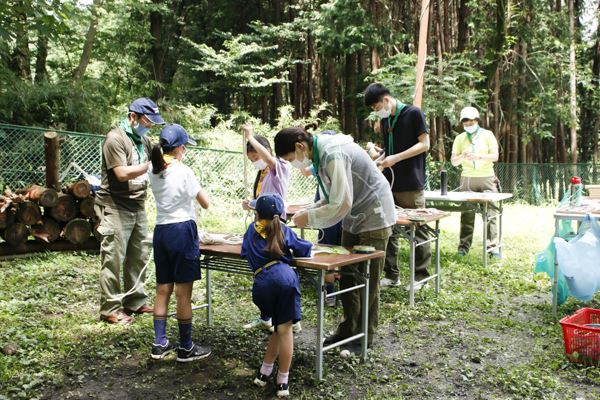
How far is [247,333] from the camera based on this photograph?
501 centimetres

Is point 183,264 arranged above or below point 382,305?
above

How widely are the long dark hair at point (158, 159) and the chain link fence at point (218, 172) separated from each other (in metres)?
4.76

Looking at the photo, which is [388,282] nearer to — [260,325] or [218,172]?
[260,325]

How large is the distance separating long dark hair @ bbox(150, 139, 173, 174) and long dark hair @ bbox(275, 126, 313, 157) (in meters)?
0.88

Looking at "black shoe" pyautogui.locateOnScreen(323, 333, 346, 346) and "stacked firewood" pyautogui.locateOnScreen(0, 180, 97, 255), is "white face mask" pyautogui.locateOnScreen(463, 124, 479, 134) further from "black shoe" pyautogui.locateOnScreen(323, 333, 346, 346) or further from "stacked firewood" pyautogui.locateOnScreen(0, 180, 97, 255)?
"stacked firewood" pyautogui.locateOnScreen(0, 180, 97, 255)

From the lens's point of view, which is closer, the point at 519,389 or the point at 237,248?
the point at 519,389

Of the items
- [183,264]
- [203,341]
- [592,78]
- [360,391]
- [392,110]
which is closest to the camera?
[360,391]

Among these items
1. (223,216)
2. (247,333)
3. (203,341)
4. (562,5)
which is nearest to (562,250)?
(247,333)

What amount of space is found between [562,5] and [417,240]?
2119 centimetres

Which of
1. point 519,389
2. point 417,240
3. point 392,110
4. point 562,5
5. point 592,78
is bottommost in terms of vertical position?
point 519,389

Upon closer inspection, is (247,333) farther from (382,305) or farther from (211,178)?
(211,178)

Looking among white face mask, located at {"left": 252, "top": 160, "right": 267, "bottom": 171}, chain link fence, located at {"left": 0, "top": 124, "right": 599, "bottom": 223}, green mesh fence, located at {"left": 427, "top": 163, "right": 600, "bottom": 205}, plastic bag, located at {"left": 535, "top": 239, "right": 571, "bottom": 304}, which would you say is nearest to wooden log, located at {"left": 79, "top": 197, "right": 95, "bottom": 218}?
chain link fence, located at {"left": 0, "top": 124, "right": 599, "bottom": 223}

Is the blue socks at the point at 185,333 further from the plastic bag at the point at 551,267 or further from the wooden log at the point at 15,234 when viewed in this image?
the wooden log at the point at 15,234

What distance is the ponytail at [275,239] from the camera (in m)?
3.59
